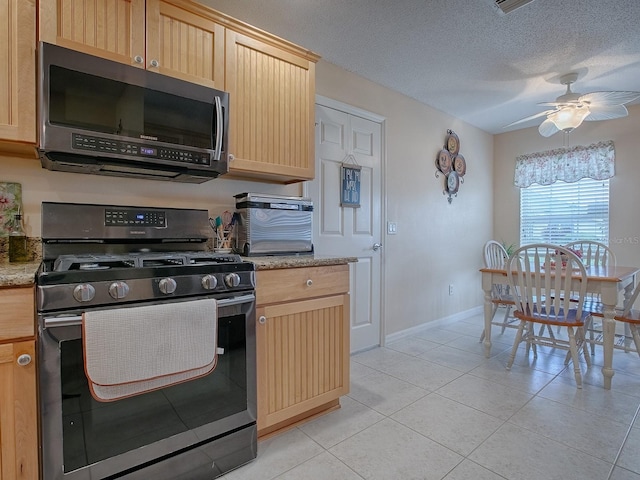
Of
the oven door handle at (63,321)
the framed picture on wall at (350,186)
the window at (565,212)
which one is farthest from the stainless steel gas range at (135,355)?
the window at (565,212)

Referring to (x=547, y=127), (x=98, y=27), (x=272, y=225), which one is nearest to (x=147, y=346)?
(x=272, y=225)

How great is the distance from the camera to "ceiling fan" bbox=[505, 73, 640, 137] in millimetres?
2480

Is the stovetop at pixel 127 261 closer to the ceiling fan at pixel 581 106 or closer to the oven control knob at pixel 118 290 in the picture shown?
the oven control knob at pixel 118 290

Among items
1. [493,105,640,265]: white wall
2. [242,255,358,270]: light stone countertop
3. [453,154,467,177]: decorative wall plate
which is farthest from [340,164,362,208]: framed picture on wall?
[493,105,640,265]: white wall

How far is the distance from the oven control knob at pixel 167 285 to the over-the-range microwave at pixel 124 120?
0.61m

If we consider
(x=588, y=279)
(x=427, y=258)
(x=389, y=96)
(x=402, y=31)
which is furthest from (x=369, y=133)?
(x=588, y=279)

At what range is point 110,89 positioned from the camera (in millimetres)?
1485

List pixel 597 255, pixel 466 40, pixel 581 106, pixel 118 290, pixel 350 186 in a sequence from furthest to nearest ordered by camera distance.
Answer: pixel 597 255
pixel 350 186
pixel 581 106
pixel 466 40
pixel 118 290

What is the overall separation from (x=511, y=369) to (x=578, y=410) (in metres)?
0.62

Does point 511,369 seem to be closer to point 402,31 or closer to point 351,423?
point 351,423

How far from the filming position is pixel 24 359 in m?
1.11

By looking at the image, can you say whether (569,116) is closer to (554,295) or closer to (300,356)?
(554,295)

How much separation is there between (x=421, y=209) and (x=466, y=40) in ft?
5.30

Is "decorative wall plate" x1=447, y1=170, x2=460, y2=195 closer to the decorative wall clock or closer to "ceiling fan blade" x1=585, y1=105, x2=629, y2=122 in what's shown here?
the decorative wall clock
